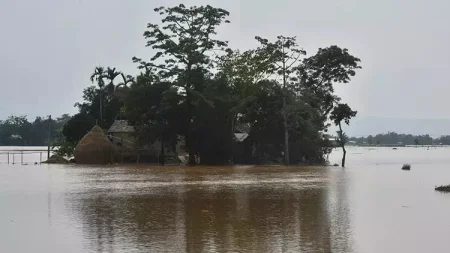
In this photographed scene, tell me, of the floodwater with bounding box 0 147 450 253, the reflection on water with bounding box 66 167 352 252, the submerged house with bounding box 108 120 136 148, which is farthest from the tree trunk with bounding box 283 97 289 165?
the floodwater with bounding box 0 147 450 253

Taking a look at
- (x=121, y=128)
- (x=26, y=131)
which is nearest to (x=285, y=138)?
(x=121, y=128)

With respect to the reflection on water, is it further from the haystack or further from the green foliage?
the haystack

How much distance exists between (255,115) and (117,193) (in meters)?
23.3

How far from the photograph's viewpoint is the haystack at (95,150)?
4847 cm

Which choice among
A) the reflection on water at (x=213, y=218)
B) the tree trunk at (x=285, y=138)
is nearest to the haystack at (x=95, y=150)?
the tree trunk at (x=285, y=138)

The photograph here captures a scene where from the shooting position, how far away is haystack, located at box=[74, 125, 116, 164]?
1908 inches

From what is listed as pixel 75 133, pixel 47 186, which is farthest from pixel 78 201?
pixel 75 133

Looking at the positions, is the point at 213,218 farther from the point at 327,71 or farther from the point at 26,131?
the point at 26,131

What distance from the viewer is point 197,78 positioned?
44.3 metres

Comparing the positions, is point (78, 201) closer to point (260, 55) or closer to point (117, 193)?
point (117, 193)

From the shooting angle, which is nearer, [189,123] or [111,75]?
[189,123]

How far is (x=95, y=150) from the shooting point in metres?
48.4

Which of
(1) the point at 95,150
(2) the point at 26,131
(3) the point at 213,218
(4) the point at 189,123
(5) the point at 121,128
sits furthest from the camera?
(2) the point at 26,131

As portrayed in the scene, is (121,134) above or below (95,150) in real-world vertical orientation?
above
